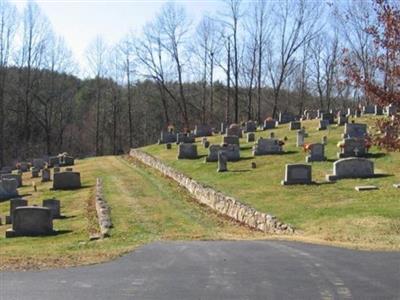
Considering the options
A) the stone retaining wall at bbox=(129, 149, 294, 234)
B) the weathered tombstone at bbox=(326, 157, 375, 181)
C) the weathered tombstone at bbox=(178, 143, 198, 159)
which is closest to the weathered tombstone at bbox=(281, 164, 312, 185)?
the weathered tombstone at bbox=(326, 157, 375, 181)

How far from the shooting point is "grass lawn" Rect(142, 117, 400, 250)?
1246 centimetres

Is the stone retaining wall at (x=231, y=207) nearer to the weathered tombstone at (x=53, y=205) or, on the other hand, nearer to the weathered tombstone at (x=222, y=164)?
the weathered tombstone at (x=222, y=164)

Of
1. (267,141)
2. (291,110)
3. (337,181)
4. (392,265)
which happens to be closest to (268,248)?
(392,265)

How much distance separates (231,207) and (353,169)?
5.00 metres

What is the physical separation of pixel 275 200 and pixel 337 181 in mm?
3203

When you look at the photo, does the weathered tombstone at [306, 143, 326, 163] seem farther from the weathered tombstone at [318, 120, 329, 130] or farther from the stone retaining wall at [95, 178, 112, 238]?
the weathered tombstone at [318, 120, 329, 130]

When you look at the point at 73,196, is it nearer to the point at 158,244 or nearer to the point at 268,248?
the point at 158,244

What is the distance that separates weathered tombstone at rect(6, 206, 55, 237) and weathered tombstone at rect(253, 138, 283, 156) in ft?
45.5

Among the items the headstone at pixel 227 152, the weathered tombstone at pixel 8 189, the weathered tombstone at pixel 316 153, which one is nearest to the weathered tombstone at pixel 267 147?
the headstone at pixel 227 152

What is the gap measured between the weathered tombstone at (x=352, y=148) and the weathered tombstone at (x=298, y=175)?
15.5 ft

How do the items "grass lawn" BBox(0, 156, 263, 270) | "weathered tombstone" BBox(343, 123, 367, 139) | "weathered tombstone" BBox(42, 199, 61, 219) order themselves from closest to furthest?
"grass lawn" BBox(0, 156, 263, 270)
"weathered tombstone" BBox(42, 199, 61, 219)
"weathered tombstone" BBox(343, 123, 367, 139)

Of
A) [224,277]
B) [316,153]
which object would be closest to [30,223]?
[224,277]

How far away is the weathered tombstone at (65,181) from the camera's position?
1073 inches

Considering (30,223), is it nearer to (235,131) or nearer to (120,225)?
(120,225)
